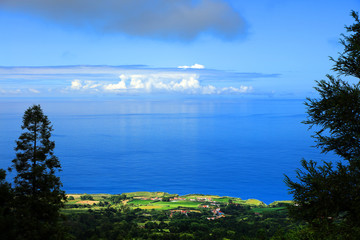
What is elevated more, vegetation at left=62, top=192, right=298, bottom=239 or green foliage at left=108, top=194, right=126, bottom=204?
green foliage at left=108, top=194, right=126, bottom=204

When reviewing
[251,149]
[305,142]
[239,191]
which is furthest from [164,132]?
[239,191]

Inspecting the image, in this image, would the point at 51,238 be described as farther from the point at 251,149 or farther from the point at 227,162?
the point at 251,149

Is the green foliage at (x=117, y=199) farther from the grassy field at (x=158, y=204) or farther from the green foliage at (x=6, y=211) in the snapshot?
the green foliage at (x=6, y=211)

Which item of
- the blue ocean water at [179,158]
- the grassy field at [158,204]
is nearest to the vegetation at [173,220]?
the grassy field at [158,204]

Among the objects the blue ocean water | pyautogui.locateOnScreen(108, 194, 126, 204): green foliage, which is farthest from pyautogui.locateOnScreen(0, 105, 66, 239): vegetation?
the blue ocean water

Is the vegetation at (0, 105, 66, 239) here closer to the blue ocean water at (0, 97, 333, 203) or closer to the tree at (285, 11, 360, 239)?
the tree at (285, 11, 360, 239)

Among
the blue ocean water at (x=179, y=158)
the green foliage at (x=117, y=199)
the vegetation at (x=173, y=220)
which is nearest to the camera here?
the vegetation at (x=173, y=220)
